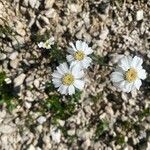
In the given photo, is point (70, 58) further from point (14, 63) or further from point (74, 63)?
point (14, 63)

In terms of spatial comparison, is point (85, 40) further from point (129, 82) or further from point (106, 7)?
point (129, 82)

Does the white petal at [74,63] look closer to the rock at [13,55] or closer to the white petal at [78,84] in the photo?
the white petal at [78,84]

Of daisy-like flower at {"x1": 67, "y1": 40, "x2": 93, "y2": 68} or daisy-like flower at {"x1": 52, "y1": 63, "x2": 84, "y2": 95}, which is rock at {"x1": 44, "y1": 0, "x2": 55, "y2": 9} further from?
daisy-like flower at {"x1": 52, "y1": 63, "x2": 84, "y2": 95}

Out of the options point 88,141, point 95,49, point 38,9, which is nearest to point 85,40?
point 95,49

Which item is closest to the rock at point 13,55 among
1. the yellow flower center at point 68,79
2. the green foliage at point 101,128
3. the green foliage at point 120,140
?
the yellow flower center at point 68,79

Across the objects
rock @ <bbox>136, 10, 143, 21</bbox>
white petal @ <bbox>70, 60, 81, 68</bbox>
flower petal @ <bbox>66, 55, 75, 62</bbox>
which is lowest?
rock @ <bbox>136, 10, 143, 21</bbox>

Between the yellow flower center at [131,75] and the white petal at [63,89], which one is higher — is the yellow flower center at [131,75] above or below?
above

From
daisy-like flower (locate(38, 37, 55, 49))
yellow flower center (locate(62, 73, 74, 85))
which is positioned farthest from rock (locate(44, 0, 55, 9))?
yellow flower center (locate(62, 73, 74, 85))
